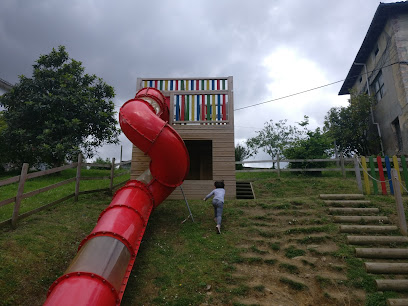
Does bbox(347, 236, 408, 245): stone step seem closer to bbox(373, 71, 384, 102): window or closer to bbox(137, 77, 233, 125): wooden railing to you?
bbox(137, 77, 233, 125): wooden railing

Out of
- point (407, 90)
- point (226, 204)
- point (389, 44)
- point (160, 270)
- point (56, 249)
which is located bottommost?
point (160, 270)

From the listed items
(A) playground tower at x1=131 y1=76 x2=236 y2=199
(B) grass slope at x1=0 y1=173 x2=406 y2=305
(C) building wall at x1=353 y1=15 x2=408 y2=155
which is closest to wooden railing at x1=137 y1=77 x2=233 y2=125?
(A) playground tower at x1=131 y1=76 x2=236 y2=199

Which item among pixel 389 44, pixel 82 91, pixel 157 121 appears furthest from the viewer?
pixel 82 91

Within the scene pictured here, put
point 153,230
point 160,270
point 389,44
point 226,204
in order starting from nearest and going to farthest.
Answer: point 160,270
point 153,230
point 226,204
point 389,44

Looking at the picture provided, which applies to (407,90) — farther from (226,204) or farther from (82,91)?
(82,91)

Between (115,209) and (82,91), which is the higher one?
(82,91)

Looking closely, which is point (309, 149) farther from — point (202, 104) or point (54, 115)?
point (54, 115)

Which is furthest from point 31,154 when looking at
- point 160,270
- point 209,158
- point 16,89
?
point 160,270

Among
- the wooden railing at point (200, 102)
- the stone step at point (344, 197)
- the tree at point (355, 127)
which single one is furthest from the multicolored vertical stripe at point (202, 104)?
the tree at point (355, 127)

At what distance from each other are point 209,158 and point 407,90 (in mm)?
11477

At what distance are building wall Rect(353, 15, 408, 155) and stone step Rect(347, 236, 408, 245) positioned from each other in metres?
10.8

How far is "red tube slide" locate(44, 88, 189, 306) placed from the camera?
3500 mm

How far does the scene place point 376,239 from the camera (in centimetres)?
600

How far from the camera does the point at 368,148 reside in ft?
58.6
